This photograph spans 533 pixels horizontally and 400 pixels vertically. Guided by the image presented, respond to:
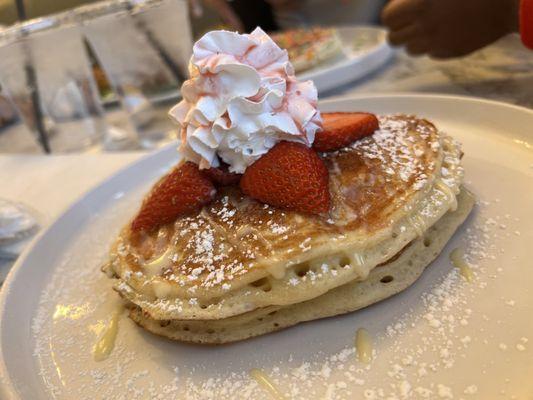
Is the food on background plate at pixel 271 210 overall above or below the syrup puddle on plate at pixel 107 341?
above

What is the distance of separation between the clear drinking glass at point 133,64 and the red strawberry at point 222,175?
1186 mm

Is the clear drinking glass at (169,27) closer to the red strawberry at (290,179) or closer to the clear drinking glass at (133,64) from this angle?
the clear drinking glass at (133,64)

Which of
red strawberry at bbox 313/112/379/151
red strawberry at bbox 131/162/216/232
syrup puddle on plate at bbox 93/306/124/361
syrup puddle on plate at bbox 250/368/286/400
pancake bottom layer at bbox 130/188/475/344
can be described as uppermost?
red strawberry at bbox 313/112/379/151

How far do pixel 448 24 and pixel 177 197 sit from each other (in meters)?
1.53

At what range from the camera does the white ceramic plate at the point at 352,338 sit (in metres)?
0.87

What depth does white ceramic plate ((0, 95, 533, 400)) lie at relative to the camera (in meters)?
0.87

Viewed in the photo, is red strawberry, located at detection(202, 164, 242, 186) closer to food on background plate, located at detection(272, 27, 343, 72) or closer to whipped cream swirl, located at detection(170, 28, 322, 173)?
whipped cream swirl, located at detection(170, 28, 322, 173)

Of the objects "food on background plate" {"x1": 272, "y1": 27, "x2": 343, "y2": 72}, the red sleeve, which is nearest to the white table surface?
"food on background plate" {"x1": 272, "y1": 27, "x2": 343, "y2": 72}

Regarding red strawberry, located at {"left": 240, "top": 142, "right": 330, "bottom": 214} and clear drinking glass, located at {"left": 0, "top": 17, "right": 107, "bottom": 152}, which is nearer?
red strawberry, located at {"left": 240, "top": 142, "right": 330, "bottom": 214}

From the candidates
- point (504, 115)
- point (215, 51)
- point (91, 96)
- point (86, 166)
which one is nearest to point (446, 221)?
point (504, 115)

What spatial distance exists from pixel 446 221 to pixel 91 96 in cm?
198

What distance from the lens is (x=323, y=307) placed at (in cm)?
A: 104

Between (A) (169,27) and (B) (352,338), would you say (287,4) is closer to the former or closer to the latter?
(A) (169,27)

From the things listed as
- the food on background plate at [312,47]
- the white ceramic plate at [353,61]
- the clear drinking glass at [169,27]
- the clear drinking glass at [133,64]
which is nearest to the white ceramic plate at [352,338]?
the white ceramic plate at [353,61]
